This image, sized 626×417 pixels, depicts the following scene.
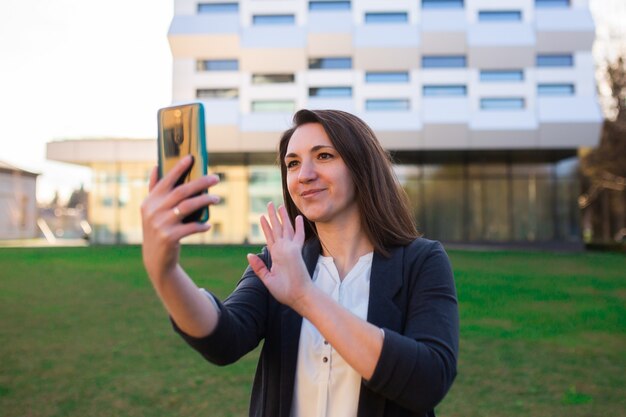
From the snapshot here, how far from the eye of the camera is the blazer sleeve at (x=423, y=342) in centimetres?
151

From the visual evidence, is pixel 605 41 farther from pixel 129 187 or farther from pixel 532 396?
pixel 532 396

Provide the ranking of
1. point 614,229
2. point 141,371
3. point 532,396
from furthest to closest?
point 614,229 < point 141,371 < point 532,396

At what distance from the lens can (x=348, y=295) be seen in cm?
196

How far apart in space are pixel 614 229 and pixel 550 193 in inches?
699

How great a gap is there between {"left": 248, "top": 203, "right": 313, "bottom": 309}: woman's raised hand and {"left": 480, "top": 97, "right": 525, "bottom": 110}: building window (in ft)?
99.7

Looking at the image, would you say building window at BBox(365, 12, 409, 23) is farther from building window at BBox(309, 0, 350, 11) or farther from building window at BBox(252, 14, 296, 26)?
building window at BBox(252, 14, 296, 26)

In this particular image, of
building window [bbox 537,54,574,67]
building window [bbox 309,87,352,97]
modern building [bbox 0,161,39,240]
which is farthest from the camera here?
modern building [bbox 0,161,39,240]

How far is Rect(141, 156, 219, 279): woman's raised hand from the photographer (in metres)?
1.25

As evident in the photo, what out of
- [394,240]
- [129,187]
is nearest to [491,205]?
[129,187]

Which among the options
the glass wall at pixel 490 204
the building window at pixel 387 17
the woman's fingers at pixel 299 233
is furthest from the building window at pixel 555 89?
the woman's fingers at pixel 299 233

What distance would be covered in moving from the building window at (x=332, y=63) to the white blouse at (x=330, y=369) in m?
29.6

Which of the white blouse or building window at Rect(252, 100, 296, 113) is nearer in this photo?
the white blouse

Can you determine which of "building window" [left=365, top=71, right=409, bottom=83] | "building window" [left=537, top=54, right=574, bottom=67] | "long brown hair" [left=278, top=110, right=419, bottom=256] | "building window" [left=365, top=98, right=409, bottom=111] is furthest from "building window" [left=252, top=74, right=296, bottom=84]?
"long brown hair" [left=278, top=110, right=419, bottom=256]

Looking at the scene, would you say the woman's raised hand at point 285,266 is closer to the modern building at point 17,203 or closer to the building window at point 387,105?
the building window at point 387,105
